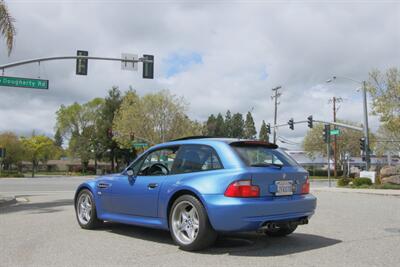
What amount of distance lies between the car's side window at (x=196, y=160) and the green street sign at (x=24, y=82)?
44.7 ft

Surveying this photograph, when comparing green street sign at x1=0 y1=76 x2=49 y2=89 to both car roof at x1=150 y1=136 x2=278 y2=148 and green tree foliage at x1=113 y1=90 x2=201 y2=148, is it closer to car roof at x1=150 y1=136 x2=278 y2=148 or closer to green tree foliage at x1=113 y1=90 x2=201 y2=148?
car roof at x1=150 y1=136 x2=278 y2=148

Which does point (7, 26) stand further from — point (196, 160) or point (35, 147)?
point (35, 147)

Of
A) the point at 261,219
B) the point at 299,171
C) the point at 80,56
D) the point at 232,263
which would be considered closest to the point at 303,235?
the point at 299,171

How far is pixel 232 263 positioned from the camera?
5422 mm

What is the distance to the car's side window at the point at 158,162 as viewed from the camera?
7.02m

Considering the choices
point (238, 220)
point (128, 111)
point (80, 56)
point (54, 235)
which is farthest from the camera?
point (128, 111)

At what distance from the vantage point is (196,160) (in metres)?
6.59

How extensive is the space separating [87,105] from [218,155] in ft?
269

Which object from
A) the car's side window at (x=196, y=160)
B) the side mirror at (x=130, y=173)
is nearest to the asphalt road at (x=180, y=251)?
the side mirror at (x=130, y=173)

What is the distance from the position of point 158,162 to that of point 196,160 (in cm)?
90

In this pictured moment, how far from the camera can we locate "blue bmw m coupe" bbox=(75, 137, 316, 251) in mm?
5875

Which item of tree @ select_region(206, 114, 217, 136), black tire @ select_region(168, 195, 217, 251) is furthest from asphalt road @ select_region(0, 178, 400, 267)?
tree @ select_region(206, 114, 217, 136)

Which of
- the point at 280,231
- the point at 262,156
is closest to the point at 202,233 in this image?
the point at 262,156

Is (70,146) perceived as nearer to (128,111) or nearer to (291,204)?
(128,111)
